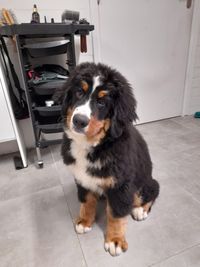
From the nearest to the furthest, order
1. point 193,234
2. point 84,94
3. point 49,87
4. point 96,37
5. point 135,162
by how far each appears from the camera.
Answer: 1. point 84,94
2. point 135,162
3. point 193,234
4. point 49,87
5. point 96,37

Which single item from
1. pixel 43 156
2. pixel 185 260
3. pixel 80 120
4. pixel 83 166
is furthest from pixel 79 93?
pixel 43 156

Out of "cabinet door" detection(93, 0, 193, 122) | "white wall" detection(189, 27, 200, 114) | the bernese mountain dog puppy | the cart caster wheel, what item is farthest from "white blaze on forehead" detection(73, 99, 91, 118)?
"white wall" detection(189, 27, 200, 114)

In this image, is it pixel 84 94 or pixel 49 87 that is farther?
pixel 49 87

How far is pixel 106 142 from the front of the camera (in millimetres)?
1046

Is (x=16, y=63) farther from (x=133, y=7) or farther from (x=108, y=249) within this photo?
(x=108, y=249)

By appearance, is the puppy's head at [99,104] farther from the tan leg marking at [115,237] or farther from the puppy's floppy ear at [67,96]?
the tan leg marking at [115,237]

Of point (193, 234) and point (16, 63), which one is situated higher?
point (16, 63)

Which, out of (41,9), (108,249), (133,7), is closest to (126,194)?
(108,249)

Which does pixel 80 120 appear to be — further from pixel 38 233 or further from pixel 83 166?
pixel 38 233

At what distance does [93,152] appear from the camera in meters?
1.05

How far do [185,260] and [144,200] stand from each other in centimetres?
38

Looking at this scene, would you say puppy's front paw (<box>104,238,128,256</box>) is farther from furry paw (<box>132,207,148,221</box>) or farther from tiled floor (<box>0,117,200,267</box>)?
furry paw (<box>132,207,148,221</box>)

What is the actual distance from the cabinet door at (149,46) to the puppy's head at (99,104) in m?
1.44

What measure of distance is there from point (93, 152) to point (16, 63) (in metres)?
1.47
